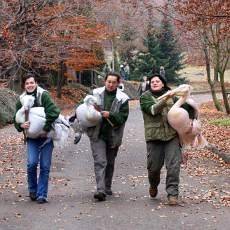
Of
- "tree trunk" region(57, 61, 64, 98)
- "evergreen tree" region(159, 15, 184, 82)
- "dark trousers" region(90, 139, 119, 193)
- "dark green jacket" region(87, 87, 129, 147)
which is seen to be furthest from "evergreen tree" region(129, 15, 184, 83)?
"dark green jacket" region(87, 87, 129, 147)

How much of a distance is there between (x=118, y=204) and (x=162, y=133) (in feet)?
3.97

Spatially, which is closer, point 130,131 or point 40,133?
point 40,133

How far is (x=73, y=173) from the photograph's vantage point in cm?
1193

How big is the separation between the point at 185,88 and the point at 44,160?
7.55ft

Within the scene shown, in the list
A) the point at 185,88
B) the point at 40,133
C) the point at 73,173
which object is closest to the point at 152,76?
the point at 185,88

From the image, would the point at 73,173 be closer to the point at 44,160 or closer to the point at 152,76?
the point at 44,160

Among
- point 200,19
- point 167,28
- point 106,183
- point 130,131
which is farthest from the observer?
point 167,28

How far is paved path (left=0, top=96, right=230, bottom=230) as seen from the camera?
7289mm

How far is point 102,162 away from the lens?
881cm

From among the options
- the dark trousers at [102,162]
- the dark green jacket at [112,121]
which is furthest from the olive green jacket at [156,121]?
the dark trousers at [102,162]

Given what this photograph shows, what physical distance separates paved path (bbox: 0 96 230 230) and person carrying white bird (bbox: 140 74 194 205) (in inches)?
15.0

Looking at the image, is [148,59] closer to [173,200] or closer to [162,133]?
[162,133]

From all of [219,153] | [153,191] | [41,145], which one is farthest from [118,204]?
[219,153]

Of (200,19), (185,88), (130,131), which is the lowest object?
(130,131)
